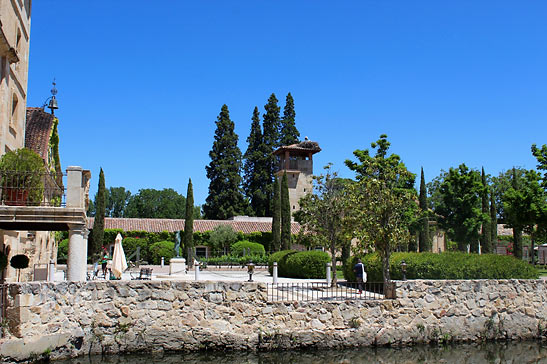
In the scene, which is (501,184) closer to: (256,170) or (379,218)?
(256,170)

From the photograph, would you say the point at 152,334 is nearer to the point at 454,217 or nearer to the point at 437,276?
the point at 437,276

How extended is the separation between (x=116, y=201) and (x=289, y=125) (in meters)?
47.5

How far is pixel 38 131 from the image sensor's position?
27484 mm

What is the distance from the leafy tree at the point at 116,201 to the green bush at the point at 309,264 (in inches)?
2937

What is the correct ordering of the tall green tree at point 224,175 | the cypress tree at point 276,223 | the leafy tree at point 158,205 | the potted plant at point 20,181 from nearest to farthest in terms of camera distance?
1. the potted plant at point 20,181
2. the cypress tree at point 276,223
3. the tall green tree at point 224,175
4. the leafy tree at point 158,205

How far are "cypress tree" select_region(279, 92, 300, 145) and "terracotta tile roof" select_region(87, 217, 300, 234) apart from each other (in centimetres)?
1376

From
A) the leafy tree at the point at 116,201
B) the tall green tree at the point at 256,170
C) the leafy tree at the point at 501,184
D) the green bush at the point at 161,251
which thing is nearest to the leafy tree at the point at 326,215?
the green bush at the point at 161,251

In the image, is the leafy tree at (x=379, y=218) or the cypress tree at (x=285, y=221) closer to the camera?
the leafy tree at (x=379, y=218)

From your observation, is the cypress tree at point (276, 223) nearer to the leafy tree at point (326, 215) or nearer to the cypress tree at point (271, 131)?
the cypress tree at point (271, 131)

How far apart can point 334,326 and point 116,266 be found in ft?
25.8

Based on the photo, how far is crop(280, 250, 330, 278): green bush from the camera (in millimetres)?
25281

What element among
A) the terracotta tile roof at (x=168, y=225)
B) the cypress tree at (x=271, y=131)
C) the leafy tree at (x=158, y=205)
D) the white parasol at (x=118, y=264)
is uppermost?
the cypress tree at (x=271, y=131)

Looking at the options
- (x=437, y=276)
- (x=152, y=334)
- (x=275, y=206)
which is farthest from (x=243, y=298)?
(x=275, y=206)

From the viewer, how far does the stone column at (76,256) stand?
1402 centimetres
